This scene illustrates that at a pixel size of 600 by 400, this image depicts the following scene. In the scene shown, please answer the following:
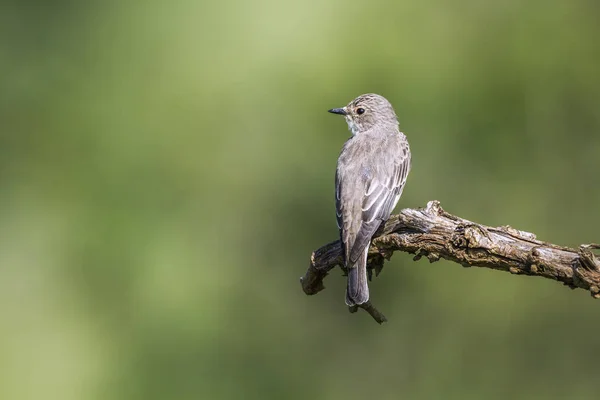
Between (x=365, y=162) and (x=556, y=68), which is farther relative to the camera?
(x=556, y=68)

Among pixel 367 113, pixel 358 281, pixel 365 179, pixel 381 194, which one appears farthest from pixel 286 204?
pixel 358 281

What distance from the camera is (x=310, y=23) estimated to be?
11.5 m

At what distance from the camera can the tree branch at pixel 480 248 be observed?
188 inches

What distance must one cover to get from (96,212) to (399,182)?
5409 mm

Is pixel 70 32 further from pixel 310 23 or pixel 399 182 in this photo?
pixel 399 182

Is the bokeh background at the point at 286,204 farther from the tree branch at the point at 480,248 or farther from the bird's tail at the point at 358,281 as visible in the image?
the tree branch at the point at 480,248

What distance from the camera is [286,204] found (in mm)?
11219

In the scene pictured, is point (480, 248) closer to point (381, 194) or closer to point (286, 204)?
point (381, 194)

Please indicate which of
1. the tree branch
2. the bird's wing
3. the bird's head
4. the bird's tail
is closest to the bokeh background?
the bird's head

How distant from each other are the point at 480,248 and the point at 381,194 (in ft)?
5.23

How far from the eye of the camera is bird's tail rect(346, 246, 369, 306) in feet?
20.4

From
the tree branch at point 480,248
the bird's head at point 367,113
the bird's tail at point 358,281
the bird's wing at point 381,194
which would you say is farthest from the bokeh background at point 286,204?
the tree branch at point 480,248

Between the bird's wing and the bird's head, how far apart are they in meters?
0.40

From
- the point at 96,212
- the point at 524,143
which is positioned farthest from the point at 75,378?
the point at 524,143
